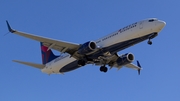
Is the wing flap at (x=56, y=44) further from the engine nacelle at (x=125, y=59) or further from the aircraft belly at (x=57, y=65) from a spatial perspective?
the engine nacelle at (x=125, y=59)

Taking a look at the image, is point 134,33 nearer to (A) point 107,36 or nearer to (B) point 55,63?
(A) point 107,36

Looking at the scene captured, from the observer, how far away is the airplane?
143 ft

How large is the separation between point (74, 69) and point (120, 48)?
342 inches

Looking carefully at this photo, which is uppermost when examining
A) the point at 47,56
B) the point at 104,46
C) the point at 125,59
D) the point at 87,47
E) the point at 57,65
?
the point at 47,56

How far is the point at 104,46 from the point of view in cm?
4575

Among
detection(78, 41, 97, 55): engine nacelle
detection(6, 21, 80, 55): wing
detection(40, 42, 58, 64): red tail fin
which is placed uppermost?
detection(40, 42, 58, 64): red tail fin

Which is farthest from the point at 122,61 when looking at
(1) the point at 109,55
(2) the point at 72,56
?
(2) the point at 72,56

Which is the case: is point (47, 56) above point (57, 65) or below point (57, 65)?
above

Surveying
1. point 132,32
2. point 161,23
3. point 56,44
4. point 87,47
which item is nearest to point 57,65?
point 56,44

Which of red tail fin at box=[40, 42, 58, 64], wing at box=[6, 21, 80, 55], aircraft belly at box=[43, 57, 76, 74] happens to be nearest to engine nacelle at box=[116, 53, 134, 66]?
aircraft belly at box=[43, 57, 76, 74]

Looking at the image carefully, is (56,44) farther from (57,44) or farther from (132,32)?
(132,32)

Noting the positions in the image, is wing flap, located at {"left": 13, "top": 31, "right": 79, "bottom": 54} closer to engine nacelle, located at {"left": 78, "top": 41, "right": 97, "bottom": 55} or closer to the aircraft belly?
engine nacelle, located at {"left": 78, "top": 41, "right": 97, "bottom": 55}

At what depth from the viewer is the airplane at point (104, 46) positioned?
43.7 meters

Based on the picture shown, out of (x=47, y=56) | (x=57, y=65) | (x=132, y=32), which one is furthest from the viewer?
(x=47, y=56)
